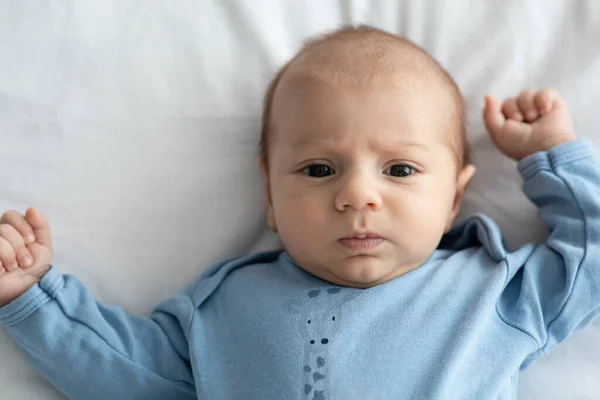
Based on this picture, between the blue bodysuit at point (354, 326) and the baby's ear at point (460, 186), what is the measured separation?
0.17 ft

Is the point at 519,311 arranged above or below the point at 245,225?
below

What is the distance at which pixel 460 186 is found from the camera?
1.40m

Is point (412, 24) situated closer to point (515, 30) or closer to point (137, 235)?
point (515, 30)

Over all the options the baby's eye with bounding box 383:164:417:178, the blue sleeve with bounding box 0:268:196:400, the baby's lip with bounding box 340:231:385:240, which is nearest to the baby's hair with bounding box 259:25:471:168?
the baby's eye with bounding box 383:164:417:178

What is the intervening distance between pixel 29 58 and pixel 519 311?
1.05 metres

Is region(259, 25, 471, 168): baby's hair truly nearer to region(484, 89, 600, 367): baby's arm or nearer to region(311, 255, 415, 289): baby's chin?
region(484, 89, 600, 367): baby's arm

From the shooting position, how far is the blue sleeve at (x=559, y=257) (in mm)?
1274

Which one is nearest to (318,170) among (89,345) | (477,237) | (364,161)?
(364,161)

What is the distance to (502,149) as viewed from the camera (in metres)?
1.46

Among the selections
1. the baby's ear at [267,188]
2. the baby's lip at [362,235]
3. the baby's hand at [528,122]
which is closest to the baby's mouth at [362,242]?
the baby's lip at [362,235]

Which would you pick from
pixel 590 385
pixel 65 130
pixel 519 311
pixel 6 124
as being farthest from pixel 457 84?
pixel 6 124

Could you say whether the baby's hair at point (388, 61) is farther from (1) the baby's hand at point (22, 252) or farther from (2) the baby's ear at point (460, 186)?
(1) the baby's hand at point (22, 252)

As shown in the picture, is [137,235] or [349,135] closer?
[349,135]

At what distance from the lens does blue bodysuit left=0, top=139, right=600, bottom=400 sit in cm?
122
